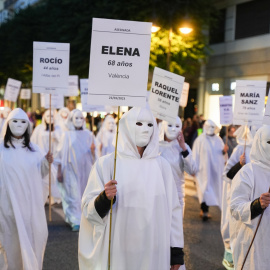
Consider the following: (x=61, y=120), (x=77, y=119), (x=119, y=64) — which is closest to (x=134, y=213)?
(x=119, y=64)

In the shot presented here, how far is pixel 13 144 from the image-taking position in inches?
238

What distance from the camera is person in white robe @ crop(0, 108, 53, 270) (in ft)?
18.8

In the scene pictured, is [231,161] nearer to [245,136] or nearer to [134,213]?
[245,136]

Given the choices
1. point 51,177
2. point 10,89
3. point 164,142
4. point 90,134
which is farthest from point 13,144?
point 10,89

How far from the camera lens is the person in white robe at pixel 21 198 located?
225 inches

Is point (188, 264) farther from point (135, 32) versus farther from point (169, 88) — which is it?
point (135, 32)

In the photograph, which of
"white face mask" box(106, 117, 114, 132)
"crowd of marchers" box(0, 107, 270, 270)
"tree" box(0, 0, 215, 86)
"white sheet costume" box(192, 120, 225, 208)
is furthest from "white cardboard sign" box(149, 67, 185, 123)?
"tree" box(0, 0, 215, 86)

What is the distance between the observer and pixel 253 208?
430cm

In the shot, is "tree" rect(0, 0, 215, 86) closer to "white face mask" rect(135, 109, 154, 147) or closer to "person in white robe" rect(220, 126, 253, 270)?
"person in white robe" rect(220, 126, 253, 270)

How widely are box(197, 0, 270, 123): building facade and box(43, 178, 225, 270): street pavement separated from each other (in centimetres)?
1195

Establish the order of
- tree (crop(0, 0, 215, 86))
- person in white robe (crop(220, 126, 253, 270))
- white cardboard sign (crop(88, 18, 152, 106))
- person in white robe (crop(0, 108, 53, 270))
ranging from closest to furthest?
1. white cardboard sign (crop(88, 18, 152, 106))
2. person in white robe (crop(0, 108, 53, 270))
3. person in white robe (crop(220, 126, 253, 270))
4. tree (crop(0, 0, 215, 86))

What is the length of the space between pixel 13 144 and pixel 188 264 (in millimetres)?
2801

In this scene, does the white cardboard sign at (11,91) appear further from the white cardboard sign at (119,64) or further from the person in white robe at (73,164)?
the white cardboard sign at (119,64)

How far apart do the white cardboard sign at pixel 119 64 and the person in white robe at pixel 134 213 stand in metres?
0.24
